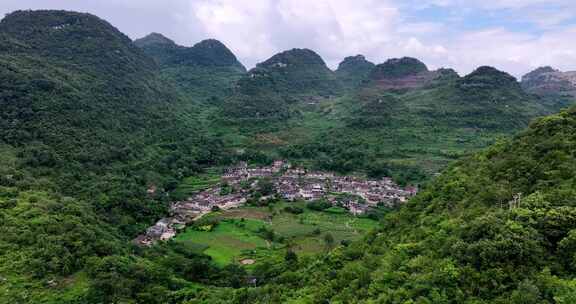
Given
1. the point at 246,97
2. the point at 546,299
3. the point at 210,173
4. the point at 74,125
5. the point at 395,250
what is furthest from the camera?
the point at 246,97

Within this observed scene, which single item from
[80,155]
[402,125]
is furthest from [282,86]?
[80,155]

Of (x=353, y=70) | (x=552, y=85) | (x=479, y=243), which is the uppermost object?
(x=353, y=70)

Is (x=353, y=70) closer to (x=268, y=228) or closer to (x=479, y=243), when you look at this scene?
(x=268, y=228)

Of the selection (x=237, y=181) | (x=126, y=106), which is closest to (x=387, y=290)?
(x=237, y=181)

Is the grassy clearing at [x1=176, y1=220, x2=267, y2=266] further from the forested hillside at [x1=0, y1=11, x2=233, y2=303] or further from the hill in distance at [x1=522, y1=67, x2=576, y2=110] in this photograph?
the hill in distance at [x1=522, y1=67, x2=576, y2=110]

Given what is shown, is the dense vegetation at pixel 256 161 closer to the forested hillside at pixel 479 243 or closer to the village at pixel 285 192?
the forested hillside at pixel 479 243

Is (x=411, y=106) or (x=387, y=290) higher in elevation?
(x=411, y=106)

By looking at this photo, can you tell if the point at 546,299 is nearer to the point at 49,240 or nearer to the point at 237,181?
the point at 49,240
